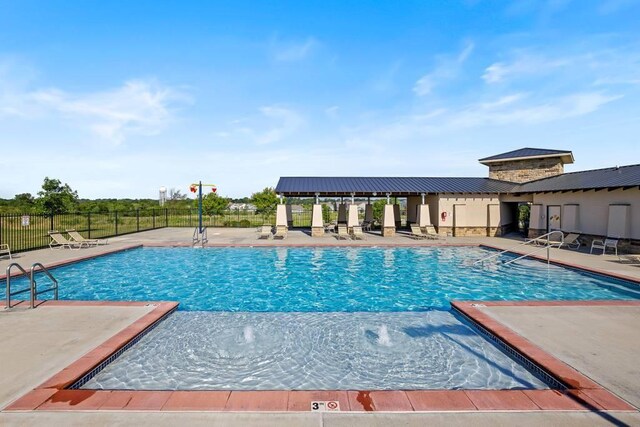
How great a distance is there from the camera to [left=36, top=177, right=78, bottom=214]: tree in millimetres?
32906

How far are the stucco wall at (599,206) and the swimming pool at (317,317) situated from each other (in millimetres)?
5256

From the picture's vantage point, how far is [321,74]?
1739 centimetres

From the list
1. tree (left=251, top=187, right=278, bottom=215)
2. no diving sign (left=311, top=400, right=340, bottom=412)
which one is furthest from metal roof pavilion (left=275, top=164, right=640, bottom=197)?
tree (left=251, top=187, right=278, bottom=215)

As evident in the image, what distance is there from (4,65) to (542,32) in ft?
67.5

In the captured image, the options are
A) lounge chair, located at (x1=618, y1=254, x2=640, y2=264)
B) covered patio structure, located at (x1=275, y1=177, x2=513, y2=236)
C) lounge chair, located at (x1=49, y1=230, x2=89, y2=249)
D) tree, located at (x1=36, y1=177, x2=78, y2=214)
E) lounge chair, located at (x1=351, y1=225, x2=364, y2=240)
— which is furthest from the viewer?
tree, located at (x1=36, y1=177, x2=78, y2=214)

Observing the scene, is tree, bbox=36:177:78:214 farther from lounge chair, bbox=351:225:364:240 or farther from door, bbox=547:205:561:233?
door, bbox=547:205:561:233

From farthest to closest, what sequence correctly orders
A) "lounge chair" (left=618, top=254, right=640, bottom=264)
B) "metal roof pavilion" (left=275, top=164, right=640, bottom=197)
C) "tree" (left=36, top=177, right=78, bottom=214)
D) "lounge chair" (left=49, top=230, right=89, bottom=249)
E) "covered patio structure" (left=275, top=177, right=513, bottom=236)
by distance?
1. "tree" (left=36, top=177, right=78, bottom=214)
2. "covered patio structure" (left=275, top=177, right=513, bottom=236)
3. "metal roof pavilion" (left=275, top=164, right=640, bottom=197)
4. "lounge chair" (left=49, top=230, right=89, bottom=249)
5. "lounge chair" (left=618, top=254, right=640, bottom=264)

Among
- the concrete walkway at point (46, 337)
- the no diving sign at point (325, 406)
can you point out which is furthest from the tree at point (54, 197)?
the no diving sign at point (325, 406)

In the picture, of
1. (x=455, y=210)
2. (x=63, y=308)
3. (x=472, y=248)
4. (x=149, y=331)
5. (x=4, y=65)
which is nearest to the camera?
(x=149, y=331)

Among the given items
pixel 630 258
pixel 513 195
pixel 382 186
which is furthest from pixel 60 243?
pixel 513 195

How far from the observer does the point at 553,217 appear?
59.7ft

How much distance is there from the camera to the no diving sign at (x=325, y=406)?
330 cm

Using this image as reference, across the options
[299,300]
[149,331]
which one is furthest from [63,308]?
[299,300]

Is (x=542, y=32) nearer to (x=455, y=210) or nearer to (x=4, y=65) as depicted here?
(x=455, y=210)
